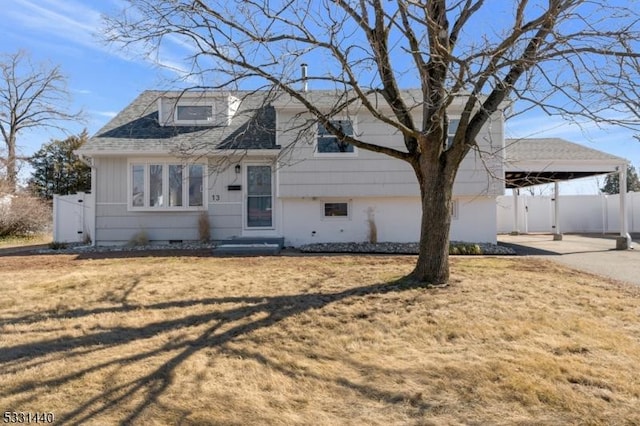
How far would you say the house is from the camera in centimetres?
1278

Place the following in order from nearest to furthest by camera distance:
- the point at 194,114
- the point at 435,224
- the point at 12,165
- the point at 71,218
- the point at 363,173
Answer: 1. the point at 435,224
2. the point at 363,173
3. the point at 194,114
4. the point at 71,218
5. the point at 12,165

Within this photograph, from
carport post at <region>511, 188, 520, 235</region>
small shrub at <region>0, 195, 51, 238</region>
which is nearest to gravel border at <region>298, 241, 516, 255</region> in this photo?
carport post at <region>511, 188, 520, 235</region>

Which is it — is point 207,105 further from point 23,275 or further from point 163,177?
point 23,275

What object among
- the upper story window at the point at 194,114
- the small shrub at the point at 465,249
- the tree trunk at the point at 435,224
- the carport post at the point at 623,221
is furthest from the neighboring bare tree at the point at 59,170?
the carport post at the point at 623,221

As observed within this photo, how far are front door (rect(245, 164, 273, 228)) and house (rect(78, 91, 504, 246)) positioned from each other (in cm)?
3

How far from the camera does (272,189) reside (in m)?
13.4

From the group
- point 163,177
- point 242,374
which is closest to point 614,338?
point 242,374

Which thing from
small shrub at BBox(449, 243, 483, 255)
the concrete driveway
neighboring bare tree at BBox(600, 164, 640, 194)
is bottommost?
the concrete driveway

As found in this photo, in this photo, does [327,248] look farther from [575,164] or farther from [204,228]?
[575,164]

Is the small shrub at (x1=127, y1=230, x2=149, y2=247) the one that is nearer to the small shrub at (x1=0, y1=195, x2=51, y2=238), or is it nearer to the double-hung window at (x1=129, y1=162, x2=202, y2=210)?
the double-hung window at (x1=129, y1=162, x2=202, y2=210)

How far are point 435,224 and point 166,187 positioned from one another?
956 cm

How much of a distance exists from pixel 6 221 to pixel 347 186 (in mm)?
16450

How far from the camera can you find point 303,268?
860 centimetres

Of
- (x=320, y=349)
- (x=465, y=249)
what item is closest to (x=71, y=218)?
(x=465, y=249)
